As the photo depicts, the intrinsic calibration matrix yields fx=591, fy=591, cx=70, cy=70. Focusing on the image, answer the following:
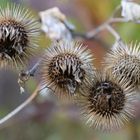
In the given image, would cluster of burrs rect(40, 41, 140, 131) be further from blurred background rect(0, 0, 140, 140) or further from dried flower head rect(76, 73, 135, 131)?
blurred background rect(0, 0, 140, 140)

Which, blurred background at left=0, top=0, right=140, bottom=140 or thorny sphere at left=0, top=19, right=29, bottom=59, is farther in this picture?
blurred background at left=0, top=0, right=140, bottom=140

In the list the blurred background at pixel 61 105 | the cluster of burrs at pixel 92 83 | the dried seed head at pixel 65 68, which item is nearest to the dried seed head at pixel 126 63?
the cluster of burrs at pixel 92 83

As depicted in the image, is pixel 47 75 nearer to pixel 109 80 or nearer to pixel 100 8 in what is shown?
pixel 109 80

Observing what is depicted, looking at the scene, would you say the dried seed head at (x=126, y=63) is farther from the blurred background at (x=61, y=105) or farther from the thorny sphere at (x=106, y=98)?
the blurred background at (x=61, y=105)

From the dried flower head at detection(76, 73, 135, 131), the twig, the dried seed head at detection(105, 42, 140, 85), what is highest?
the dried seed head at detection(105, 42, 140, 85)

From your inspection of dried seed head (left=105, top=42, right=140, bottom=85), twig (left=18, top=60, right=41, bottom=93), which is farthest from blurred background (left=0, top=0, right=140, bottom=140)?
twig (left=18, top=60, right=41, bottom=93)
